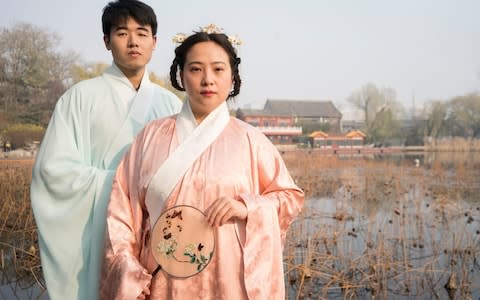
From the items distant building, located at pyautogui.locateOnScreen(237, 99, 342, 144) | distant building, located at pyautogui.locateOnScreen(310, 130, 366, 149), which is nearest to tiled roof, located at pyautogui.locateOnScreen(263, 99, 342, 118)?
distant building, located at pyautogui.locateOnScreen(237, 99, 342, 144)

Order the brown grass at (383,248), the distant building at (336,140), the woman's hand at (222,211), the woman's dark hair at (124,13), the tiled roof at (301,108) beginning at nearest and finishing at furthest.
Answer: the woman's hand at (222,211)
the woman's dark hair at (124,13)
the brown grass at (383,248)
the distant building at (336,140)
the tiled roof at (301,108)

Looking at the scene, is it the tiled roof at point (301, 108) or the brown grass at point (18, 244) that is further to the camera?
the tiled roof at point (301, 108)

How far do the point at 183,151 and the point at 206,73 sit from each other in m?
0.27

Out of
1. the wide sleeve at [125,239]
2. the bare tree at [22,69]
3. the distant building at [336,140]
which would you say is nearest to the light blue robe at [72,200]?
the wide sleeve at [125,239]

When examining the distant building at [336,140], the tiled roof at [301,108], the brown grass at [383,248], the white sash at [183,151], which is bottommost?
the brown grass at [383,248]

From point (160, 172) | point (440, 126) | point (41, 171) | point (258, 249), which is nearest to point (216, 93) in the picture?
point (160, 172)

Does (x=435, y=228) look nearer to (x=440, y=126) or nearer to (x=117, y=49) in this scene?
→ (x=117, y=49)

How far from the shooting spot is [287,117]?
3856cm

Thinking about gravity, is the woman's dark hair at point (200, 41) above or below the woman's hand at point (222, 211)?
above

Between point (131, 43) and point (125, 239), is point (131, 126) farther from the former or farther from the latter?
point (125, 239)

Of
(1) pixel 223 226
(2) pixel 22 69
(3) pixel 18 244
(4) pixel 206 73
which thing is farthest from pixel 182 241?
(2) pixel 22 69

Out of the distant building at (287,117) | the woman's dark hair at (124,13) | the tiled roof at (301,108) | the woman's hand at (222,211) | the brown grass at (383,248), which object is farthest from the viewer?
the tiled roof at (301,108)

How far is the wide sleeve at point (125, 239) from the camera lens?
4.26 ft

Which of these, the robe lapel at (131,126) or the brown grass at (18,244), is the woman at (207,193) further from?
the brown grass at (18,244)
